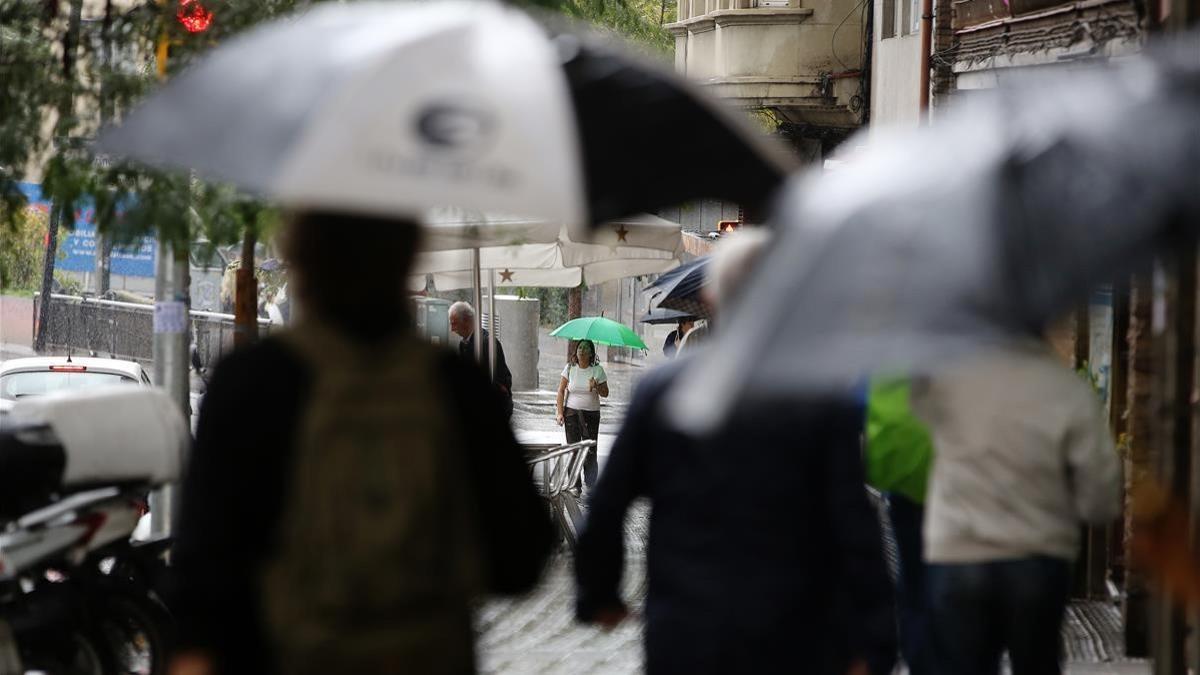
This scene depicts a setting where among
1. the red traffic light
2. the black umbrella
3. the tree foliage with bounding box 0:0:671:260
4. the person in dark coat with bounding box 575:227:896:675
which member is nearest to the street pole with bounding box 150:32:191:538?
the tree foliage with bounding box 0:0:671:260

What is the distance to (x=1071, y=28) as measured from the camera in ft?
40.5

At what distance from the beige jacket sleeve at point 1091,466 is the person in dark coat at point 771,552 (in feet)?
4.60

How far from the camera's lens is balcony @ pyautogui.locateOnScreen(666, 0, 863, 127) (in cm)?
3028

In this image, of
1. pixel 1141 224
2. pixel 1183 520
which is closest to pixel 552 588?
pixel 1183 520

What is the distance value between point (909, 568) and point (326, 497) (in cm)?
417

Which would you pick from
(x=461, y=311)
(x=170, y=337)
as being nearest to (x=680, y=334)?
(x=461, y=311)

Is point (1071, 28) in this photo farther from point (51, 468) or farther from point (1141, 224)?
point (1141, 224)

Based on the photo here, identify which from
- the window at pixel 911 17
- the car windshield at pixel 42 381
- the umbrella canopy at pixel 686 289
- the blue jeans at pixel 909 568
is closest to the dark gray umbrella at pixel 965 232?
the blue jeans at pixel 909 568

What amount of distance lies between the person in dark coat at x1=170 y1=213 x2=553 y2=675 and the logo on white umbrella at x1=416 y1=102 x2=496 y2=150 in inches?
6.6

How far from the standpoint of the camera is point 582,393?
65.6 ft

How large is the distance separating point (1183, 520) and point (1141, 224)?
0.97 meters

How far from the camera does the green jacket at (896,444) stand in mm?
6977

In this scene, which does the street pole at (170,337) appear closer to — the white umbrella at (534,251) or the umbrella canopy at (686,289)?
the white umbrella at (534,251)

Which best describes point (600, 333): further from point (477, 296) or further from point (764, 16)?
point (764, 16)
